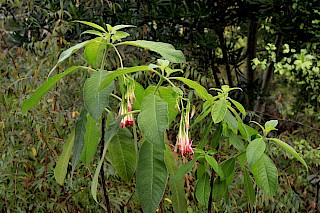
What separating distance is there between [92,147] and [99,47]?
249 mm

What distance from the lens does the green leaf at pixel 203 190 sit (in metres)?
1.27

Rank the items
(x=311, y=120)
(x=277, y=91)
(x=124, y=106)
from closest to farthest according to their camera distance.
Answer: (x=124, y=106) < (x=311, y=120) < (x=277, y=91)

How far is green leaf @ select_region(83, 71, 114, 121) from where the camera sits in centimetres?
100

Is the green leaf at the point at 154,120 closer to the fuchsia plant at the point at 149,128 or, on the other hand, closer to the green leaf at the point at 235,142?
the fuchsia plant at the point at 149,128

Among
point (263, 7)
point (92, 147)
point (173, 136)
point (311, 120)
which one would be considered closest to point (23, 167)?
point (173, 136)

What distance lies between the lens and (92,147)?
3.94ft

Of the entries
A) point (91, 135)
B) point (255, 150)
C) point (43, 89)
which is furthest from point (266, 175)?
point (43, 89)

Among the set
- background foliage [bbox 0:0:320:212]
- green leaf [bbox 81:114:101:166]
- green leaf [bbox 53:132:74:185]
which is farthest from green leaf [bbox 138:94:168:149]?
background foliage [bbox 0:0:320:212]

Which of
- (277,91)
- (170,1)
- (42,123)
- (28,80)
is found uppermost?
(170,1)

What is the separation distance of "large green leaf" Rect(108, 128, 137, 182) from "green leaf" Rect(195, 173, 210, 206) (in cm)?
19

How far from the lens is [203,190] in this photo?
128 cm

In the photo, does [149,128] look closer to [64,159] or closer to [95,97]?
[95,97]

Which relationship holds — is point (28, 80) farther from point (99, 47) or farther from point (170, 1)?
point (99, 47)

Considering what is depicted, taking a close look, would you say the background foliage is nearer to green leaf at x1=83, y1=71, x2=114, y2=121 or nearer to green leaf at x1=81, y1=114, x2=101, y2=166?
green leaf at x1=81, y1=114, x2=101, y2=166
